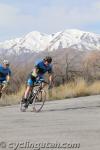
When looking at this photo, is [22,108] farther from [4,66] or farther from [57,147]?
[57,147]

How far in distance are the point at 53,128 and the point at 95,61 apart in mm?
25120

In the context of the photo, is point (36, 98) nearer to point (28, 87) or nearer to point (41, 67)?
point (28, 87)

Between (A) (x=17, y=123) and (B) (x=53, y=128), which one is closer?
(B) (x=53, y=128)

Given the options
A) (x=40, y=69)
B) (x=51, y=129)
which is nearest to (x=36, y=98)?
(x=40, y=69)

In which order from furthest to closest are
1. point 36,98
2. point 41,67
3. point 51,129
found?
1. point 36,98
2. point 41,67
3. point 51,129

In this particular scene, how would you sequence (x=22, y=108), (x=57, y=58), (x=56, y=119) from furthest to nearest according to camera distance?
(x=57, y=58) → (x=22, y=108) → (x=56, y=119)

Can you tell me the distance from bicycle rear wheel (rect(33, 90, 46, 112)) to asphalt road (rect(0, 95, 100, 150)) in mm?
199

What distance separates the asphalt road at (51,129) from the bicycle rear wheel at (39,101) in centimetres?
20

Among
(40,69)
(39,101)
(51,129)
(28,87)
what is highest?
(40,69)

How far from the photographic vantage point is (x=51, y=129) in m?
11.5

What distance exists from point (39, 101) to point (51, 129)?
16.1ft

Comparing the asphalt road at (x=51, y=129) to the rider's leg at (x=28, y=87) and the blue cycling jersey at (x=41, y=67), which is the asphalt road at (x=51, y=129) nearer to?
the rider's leg at (x=28, y=87)

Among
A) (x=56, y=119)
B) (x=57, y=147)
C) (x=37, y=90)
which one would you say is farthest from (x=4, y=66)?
(x=57, y=147)

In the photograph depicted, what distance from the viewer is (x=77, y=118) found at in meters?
13.7
